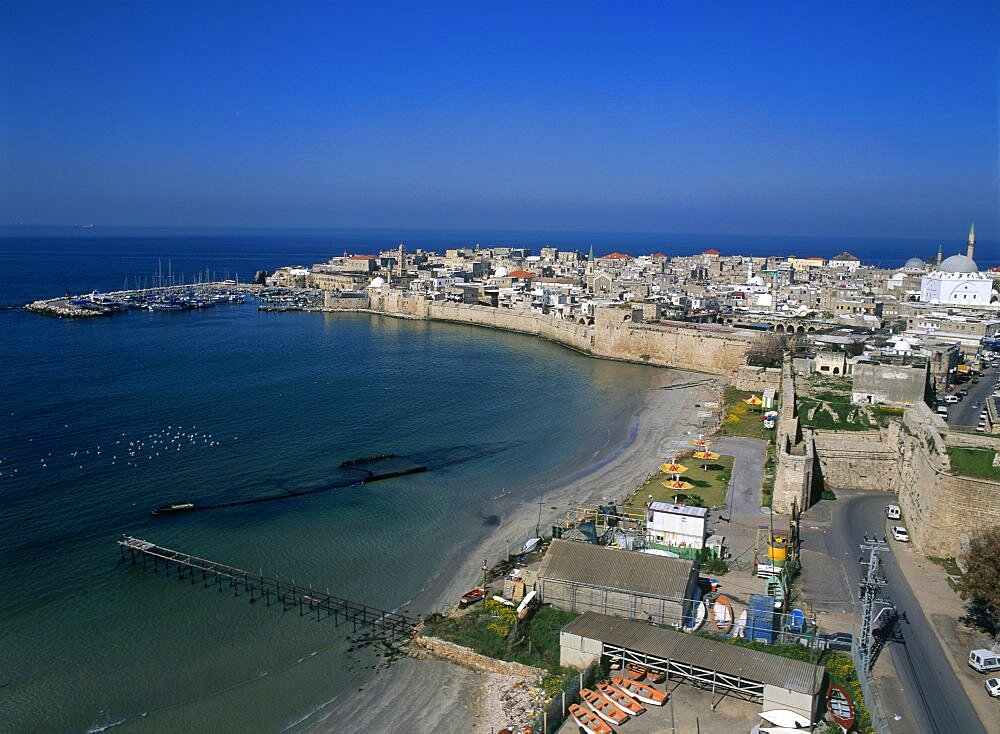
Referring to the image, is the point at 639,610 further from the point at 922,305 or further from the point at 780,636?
the point at 922,305

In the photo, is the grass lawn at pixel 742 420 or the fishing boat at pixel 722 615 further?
the grass lawn at pixel 742 420

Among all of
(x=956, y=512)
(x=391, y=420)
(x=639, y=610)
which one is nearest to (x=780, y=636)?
(x=639, y=610)

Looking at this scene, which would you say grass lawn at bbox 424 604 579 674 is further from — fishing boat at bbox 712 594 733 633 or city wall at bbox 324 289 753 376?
city wall at bbox 324 289 753 376

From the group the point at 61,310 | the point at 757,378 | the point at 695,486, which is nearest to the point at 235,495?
the point at 695,486

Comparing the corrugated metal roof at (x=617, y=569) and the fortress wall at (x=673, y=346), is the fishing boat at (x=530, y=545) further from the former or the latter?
the fortress wall at (x=673, y=346)

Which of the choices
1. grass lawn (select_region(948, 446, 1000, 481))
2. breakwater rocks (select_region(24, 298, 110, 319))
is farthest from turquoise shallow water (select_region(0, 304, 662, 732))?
breakwater rocks (select_region(24, 298, 110, 319))

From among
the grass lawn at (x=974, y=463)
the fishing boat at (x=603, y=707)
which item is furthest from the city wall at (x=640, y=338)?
the fishing boat at (x=603, y=707)

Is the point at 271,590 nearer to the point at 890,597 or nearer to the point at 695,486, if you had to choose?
the point at 695,486
